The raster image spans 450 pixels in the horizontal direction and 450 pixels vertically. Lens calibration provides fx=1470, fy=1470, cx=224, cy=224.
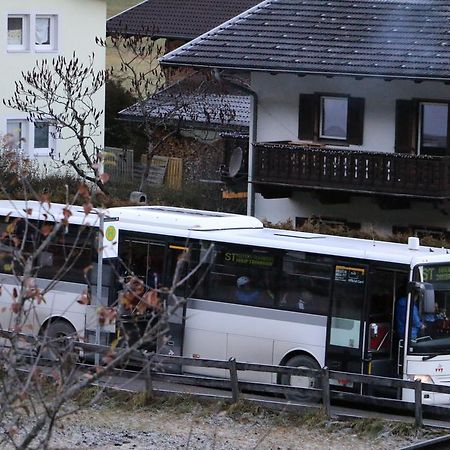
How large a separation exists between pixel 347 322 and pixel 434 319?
1131 millimetres

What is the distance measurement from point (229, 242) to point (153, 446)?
160 inches

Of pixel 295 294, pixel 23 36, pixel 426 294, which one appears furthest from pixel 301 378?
pixel 23 36

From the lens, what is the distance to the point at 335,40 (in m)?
29.5

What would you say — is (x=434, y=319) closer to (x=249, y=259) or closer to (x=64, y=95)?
(x=249, y=259)

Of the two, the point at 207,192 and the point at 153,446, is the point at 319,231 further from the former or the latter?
the point at 207,192

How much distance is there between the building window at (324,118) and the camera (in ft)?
98.3

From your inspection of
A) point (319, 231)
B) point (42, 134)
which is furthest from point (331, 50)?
point (42, 134)

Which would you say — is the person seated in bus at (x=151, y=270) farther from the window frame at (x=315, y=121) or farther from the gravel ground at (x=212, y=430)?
the window frame at (x=315, y=121)

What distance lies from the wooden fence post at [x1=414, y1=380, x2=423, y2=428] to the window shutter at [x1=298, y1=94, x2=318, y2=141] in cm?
1324

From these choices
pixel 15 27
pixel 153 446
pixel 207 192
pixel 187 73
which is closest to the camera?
pixel 153 446

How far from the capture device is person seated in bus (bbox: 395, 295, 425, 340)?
1877 centimetres

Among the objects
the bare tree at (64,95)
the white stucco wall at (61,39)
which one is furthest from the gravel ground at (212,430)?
the white stucco wall at (61,39)

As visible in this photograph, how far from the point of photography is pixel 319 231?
77.9 ft

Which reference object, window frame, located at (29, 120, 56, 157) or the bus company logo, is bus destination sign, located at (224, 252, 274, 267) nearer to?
the bus company logo
